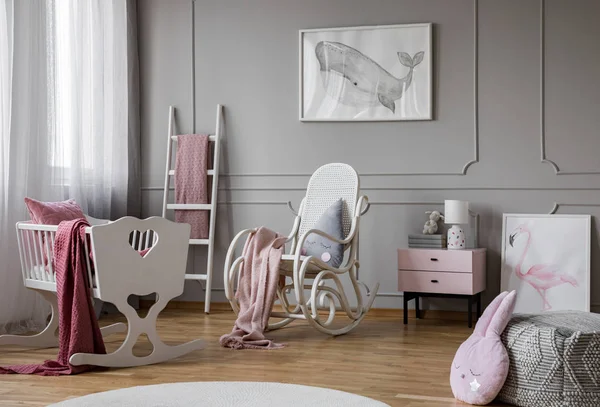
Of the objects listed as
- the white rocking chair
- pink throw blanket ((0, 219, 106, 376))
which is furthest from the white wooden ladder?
pink throw blanket ((0, 219, 106, 376))

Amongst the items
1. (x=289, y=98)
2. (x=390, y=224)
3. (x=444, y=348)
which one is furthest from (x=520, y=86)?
(x=444, y=348)

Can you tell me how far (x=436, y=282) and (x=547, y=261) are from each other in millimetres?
721

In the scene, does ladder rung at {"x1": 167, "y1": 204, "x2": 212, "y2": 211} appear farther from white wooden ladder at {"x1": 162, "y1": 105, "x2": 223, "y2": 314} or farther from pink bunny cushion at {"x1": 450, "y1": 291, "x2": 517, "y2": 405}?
pink bunny cushion at {"x1": 450, "y1": 291, "x2": 517, "y2": 405}

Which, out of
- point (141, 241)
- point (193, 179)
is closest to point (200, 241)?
point (193, 179)

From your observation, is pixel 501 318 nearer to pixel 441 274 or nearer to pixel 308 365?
pixel 308 365

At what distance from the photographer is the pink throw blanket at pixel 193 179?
5.42 meters

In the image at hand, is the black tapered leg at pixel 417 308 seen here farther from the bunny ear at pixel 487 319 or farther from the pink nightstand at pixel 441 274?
the bunny ear at pixel 487 319

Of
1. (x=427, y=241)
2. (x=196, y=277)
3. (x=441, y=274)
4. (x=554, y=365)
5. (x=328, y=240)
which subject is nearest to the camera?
(x=554, y=365)

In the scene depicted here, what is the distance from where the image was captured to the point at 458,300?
16.5ft

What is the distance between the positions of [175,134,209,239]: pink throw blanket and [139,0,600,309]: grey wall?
5.4 inches

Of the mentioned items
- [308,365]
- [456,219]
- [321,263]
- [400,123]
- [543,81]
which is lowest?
[308,365]

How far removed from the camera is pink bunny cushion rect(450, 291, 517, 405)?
2.79m

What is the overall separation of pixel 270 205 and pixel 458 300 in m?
1.45

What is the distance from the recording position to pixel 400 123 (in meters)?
5.14
